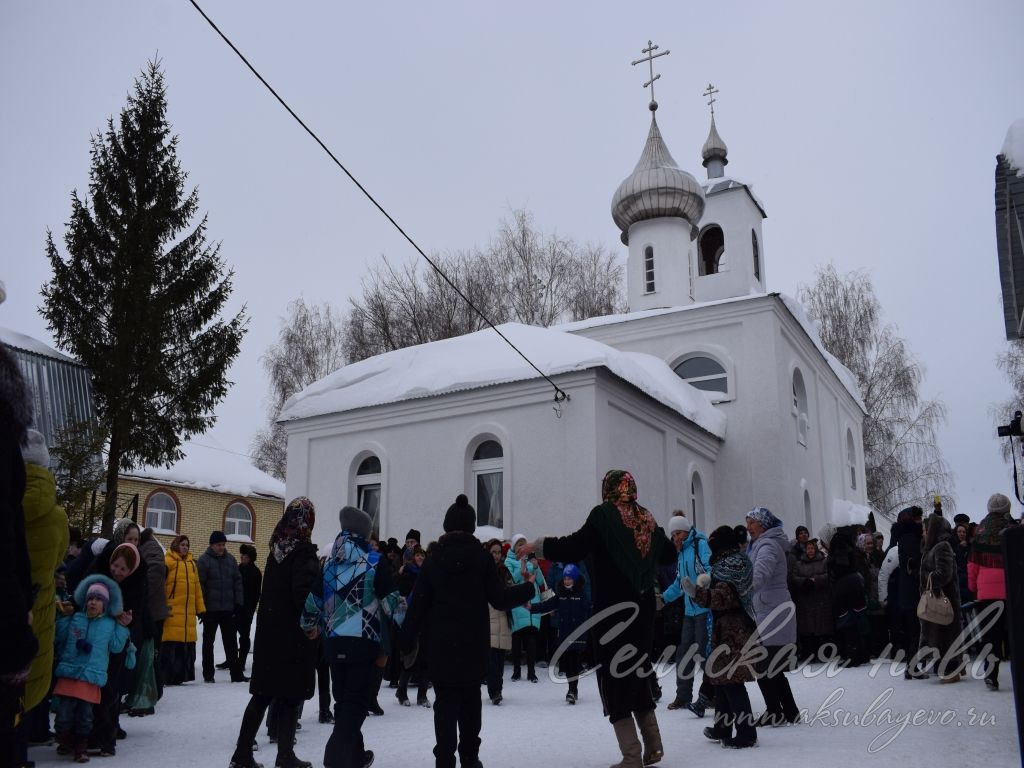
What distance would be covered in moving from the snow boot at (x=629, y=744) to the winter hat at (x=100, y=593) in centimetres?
415

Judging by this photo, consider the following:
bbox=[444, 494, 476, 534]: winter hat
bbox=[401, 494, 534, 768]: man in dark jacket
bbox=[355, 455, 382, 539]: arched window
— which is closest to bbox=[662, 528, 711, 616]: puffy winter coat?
bbox=[401, 494, 534, 768]: man in dark jacket

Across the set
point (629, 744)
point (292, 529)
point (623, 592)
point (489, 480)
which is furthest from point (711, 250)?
point (629, 744)

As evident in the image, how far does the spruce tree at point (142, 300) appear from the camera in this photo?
2053 cm

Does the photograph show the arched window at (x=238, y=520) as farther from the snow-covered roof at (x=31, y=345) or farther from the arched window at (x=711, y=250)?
the arched window at (x=711, y=250)

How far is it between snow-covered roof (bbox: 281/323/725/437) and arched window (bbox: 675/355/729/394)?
210 centimetres

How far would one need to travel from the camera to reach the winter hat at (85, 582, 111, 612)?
718 cm

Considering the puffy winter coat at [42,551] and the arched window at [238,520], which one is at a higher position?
the arched window at [238,520]

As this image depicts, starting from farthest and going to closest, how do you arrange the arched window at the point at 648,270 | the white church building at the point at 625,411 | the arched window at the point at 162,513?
the arched window at the point at 162,513
the arched window at the point at 648,270
the white church building at the point at 625,411

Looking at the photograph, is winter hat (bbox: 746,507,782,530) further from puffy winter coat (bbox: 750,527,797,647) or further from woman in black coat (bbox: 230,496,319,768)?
woman in black coat (bbox: 230,496,319,768)

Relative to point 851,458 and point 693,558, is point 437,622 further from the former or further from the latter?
point 851,458

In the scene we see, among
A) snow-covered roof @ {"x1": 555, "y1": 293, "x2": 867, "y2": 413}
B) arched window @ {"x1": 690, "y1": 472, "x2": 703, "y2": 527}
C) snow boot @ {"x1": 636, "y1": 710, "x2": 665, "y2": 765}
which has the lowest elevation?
snow boot @ {"x1": 636, "y1": 710, "x2": 665, "y2": 765}

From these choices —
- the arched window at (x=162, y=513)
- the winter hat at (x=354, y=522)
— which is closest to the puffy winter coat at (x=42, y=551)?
the winter hat at (x=354, y=522)

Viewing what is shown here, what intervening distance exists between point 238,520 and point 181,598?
21.6 metres

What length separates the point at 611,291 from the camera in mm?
36688
